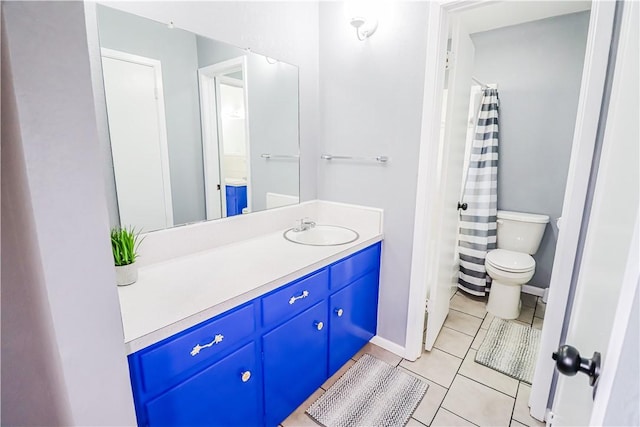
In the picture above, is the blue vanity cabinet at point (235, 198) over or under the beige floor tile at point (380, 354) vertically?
over

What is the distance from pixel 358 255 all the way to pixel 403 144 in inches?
27.3

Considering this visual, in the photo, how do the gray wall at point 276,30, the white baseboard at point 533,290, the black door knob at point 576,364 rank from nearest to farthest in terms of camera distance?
the black door knob at point 576,364 → the gray wall at point 276,30 → the white baseboard at point 533,290

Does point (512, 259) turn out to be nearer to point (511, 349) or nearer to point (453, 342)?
point (511, 349)

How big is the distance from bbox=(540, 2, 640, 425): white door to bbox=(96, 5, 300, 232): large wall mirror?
148 centimetres

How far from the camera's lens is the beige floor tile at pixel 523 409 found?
147 centimetres

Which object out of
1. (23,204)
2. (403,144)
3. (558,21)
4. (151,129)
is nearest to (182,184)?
(151,129)

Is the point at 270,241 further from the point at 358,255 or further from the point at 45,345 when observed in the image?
the point at 45,345

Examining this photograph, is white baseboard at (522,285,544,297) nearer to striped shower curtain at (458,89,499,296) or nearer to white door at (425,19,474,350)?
striped shower curtain at (458,89,499,296)

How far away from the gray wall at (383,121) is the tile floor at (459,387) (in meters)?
0.23

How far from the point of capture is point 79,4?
1.68 feet

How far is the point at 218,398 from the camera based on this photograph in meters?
1.07

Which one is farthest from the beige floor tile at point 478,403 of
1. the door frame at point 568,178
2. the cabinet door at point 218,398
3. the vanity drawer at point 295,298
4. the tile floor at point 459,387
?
the cabinet door at point 218,398

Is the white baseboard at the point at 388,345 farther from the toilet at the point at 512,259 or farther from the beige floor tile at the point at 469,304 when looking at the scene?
the toilet at the point at 512,259

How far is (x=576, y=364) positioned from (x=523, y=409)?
1.39 metres
